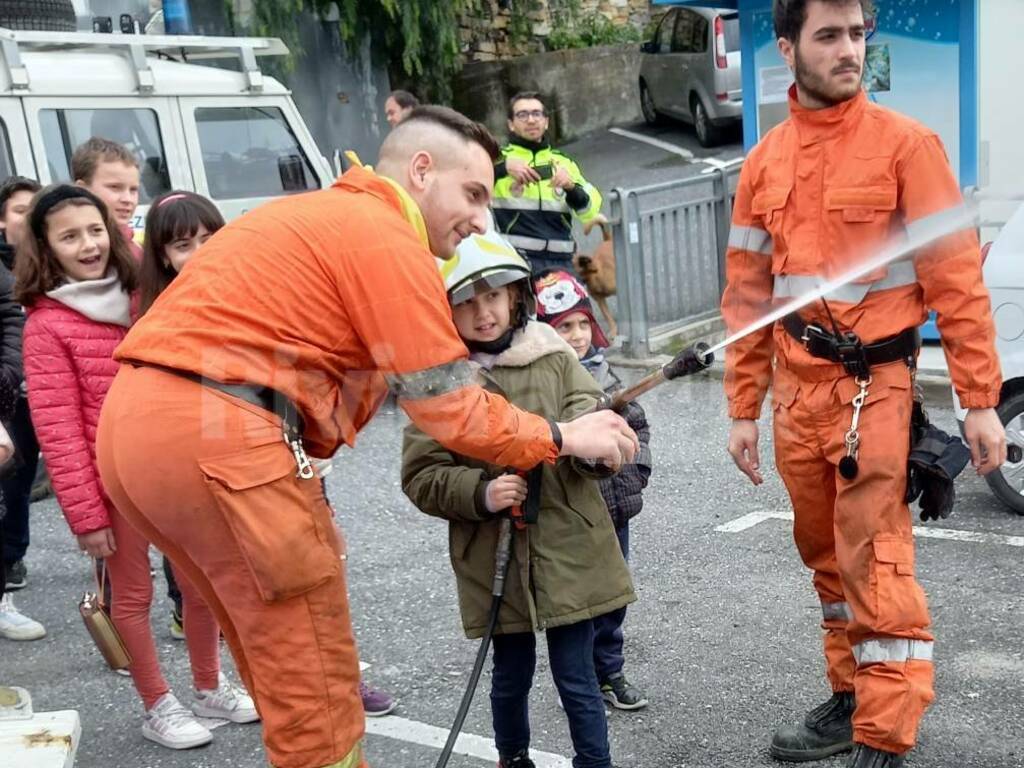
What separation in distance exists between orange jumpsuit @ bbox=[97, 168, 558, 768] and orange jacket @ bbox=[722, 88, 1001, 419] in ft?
3.15

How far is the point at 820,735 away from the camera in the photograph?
3604 mm

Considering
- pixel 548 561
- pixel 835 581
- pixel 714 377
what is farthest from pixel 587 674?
pixel 714 377

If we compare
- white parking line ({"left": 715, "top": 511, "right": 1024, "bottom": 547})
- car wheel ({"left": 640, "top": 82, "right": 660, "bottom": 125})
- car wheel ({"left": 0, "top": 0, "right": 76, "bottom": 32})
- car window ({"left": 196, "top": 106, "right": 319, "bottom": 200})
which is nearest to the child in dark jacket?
white parking line ({"left": 715, "top": 511, "right": 1024, "bottom": 547})

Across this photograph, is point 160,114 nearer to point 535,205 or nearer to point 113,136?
point 113,136

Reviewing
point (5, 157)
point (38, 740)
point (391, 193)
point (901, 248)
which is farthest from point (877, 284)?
point (5, 157)

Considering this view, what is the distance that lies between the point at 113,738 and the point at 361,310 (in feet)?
7.54

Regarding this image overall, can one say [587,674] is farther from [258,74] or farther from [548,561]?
[258,74]

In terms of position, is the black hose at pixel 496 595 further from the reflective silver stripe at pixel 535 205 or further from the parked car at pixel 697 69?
the parked car at pixel 697 69

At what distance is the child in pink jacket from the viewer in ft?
12.8

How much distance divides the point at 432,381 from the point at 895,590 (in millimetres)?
1361

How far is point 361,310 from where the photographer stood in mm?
2535

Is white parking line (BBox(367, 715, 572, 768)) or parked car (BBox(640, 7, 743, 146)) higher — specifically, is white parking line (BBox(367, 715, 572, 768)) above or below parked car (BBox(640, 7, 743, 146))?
below

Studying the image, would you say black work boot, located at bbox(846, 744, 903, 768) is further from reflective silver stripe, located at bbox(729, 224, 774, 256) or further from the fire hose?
reflective silver stripe, located at bbox(729, 224, 774, 256)

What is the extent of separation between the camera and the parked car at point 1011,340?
5547 mm
